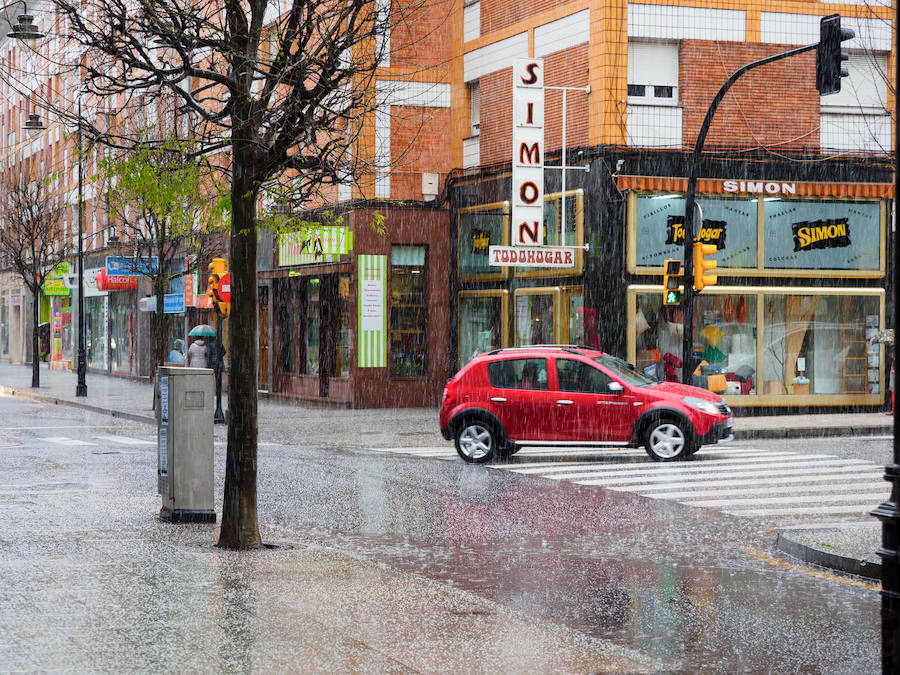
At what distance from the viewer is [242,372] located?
9.92m

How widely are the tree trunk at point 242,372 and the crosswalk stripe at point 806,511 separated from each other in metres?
5.53

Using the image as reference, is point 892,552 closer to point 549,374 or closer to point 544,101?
point 549,374

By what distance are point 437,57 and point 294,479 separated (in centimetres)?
1750

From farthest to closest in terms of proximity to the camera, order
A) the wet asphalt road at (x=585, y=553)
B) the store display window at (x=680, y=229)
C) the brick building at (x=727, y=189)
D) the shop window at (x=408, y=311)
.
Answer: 1. the shop window at (x=408, y=311)
2. the store display window at (x=680, y=229)
3. the brick building at (x=727, y=189)
4. the wet asphalt road at (x=585, y=553)

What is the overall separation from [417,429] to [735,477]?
908 centimetres

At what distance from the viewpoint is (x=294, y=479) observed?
15680 millimetres

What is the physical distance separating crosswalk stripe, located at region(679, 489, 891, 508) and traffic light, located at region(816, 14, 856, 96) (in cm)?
674

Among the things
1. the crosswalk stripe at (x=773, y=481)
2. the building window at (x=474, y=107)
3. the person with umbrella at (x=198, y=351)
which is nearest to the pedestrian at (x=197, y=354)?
the person with umbrella at (x=198, y=351)

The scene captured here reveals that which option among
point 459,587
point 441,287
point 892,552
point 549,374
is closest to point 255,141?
point 459,587

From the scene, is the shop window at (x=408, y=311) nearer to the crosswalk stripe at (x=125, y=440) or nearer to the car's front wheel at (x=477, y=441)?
the crosswalk stripe at (x=125, y=440)

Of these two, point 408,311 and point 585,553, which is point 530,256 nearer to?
point 408,311

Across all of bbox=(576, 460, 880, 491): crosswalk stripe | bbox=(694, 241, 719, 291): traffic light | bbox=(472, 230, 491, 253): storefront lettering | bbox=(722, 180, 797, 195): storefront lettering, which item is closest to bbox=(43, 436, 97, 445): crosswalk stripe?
bbox=(576, 460, 880, 491): crosswalk stripe

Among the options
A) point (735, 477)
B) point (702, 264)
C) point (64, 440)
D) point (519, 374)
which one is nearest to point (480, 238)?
point (702, 264)

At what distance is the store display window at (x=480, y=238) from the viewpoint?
2864 cm
